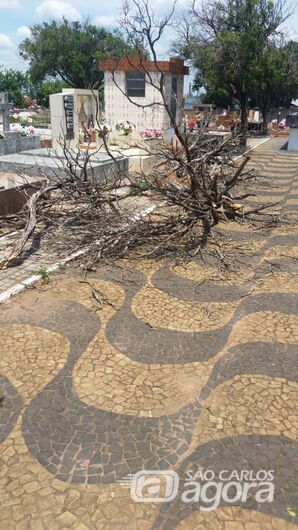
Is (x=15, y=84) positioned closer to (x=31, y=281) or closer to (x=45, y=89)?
(x=45, y=89)

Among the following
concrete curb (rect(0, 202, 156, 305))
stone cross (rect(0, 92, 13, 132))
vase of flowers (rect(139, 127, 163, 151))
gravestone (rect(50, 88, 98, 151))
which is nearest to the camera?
concrete curb (rect(0, 202, 156, 305))

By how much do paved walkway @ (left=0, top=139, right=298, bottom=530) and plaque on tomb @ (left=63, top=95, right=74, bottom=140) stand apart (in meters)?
13.5

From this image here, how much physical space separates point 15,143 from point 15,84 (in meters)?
44.2

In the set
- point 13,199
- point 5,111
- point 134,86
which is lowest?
point 13,199

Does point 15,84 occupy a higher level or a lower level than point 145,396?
higher

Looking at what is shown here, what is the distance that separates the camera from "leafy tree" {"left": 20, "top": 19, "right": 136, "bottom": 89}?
45.2 metres

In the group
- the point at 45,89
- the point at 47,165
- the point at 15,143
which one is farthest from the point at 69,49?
the point at 47,165

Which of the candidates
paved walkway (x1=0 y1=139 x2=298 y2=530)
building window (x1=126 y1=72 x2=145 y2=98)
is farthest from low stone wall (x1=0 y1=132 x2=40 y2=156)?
paved walkway (x1=0 y1=139 x2=298 y2=530)

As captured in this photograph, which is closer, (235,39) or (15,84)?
(235,39)

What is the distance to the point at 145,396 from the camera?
4.08 m

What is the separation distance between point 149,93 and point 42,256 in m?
18.0

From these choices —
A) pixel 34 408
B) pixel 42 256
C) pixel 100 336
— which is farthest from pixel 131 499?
pixel 42 256

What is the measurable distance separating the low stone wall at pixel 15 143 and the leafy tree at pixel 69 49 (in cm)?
2873

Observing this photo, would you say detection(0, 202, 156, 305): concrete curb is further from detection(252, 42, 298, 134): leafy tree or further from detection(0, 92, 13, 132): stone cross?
detection(252, 42, 298, 134): leafy tree
